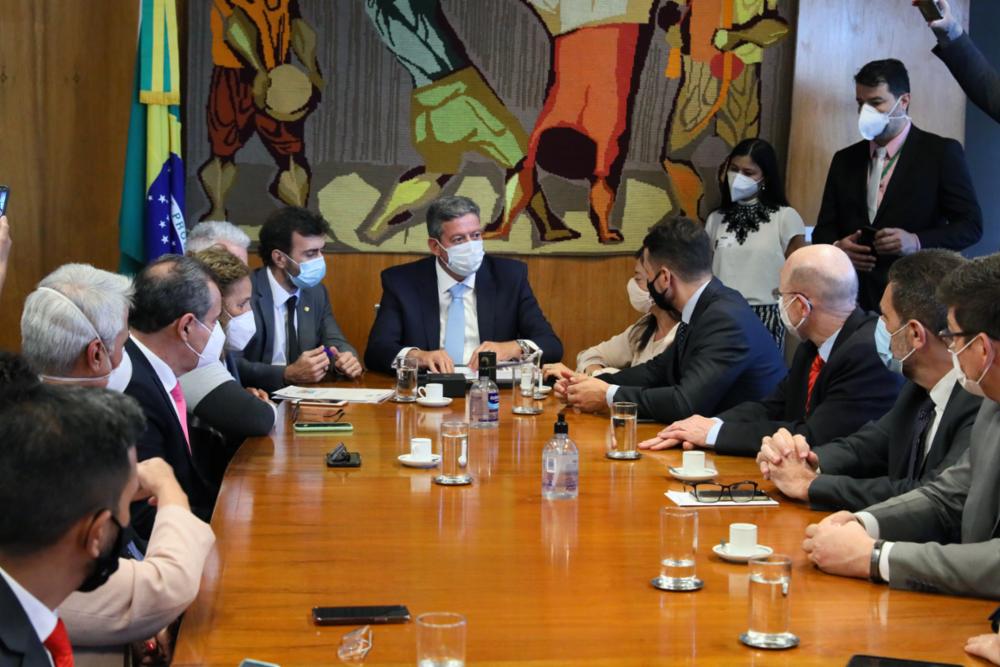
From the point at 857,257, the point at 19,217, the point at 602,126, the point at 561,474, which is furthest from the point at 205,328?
the point at 602,126

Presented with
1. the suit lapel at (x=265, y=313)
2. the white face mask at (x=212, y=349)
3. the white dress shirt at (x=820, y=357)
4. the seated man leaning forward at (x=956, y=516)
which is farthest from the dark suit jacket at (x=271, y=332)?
the seated man leaning forward at (x=956, y=516)

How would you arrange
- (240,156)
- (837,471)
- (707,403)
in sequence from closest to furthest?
(837,471) → (707,403) → (240,156)

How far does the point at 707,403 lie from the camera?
4.06 metres

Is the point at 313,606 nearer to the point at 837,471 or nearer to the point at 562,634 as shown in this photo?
the point at 562,634

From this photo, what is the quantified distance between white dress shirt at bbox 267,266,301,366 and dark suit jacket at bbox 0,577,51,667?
362 cm

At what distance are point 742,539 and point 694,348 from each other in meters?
1.96

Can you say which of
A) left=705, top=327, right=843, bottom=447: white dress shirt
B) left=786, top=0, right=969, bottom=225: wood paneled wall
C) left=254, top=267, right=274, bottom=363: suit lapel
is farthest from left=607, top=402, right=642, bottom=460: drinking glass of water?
left=786, top=0, right=969, bottom=225: wood paneled wall

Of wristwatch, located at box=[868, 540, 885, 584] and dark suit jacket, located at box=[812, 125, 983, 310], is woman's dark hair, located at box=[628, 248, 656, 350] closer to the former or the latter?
dark suit jacket, located at box=[812, 125, 983, 310]

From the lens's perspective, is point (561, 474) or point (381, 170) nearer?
point (561, 474)

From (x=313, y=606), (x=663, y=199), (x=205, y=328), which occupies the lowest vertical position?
(x=313, y=606)

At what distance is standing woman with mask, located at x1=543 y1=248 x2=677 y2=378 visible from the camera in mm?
4797

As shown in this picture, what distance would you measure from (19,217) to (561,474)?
334 cm

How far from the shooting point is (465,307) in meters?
5.36

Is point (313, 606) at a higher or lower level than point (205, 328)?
lower
